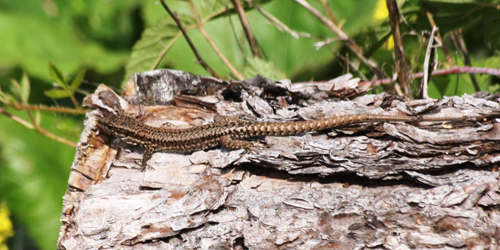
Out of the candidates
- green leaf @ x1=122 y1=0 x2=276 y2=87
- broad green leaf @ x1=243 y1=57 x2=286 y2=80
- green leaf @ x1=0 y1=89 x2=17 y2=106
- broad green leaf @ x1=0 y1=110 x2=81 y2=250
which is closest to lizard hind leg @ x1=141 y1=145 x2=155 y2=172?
green leaf @ x1=122 y1=0 x2=276 y2=87

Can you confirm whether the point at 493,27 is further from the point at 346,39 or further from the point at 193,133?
the point at 193,133

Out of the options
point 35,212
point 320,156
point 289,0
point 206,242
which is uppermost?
point 289,0

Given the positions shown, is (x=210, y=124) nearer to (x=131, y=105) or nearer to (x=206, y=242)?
(x=131, y=105)

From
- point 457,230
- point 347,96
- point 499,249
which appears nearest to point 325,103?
point 347,96

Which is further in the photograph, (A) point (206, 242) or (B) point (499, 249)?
(A) point (206, 242)

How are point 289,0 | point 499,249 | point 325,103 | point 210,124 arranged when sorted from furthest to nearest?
point 289,0, point 210,124, point 325,103, point 499,249

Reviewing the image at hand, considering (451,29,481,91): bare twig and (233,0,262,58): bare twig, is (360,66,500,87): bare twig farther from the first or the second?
(233,0,262,58): bare twig

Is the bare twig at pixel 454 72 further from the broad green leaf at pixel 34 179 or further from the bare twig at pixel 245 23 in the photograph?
the broad green leaf at pixel 34 179
